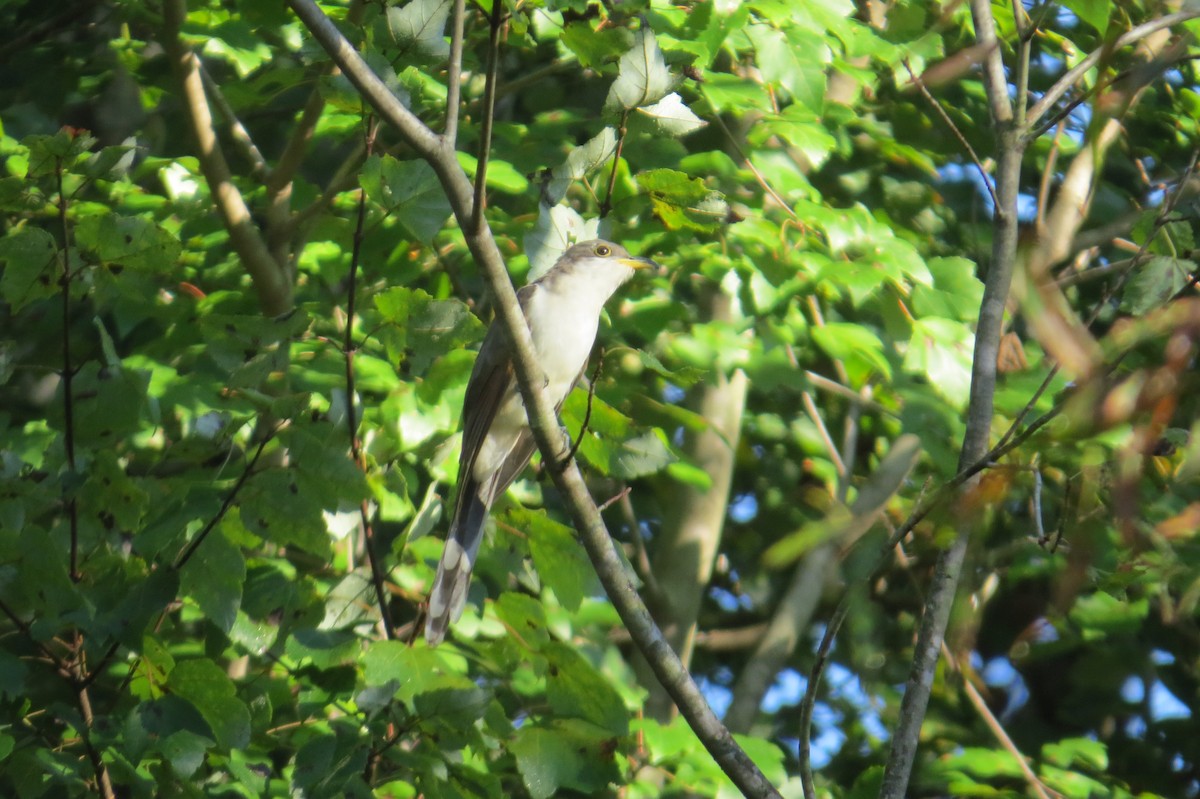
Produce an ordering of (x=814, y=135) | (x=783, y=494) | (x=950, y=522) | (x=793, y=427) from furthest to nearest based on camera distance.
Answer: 1. (x=783, y=494)
2. (x=793, y=427)
3. (x=814, y=135)
4. (x=950, y=522)

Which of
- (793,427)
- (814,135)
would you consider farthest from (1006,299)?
(793,427)

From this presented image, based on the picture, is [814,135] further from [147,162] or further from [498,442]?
[147,162]


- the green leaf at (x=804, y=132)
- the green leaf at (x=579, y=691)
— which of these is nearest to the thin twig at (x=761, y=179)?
the green leaf at (x=804, y=132)

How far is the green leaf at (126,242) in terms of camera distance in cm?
291

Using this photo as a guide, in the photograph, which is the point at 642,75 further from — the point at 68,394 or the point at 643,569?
the point at 643,569

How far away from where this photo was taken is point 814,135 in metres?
4.12

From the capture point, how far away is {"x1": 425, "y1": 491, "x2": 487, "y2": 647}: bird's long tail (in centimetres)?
328

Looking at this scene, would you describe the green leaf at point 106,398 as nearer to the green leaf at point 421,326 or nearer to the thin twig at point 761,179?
the green leaf at point 421,326

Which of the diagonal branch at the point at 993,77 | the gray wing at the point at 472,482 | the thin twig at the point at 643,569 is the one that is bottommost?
the thin twig at the point at 643,569

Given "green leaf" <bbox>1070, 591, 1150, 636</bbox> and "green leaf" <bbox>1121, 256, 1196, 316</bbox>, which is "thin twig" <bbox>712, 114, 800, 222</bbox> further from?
"green leaf" <bbox>1070, 591, 1150, 636</bbox>

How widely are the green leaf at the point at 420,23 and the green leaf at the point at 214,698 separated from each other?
1367 millimetres

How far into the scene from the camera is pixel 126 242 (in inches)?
116

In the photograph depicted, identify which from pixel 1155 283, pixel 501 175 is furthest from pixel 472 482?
pixel 1155 283

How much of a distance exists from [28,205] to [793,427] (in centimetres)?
421
